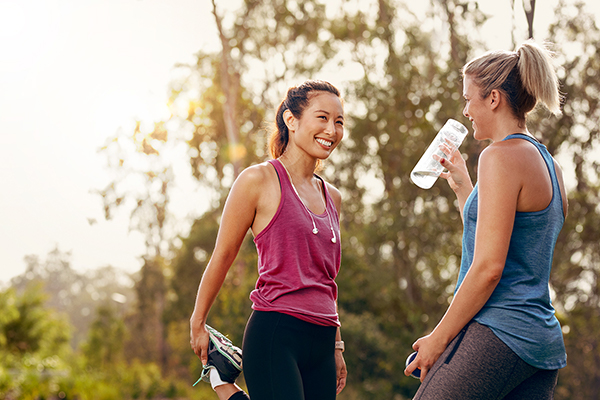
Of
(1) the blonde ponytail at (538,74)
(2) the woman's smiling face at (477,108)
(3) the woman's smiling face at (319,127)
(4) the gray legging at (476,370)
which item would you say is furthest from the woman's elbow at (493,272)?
(3) the woman's smiling face at (319,127)

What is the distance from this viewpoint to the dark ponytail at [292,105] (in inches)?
84.0

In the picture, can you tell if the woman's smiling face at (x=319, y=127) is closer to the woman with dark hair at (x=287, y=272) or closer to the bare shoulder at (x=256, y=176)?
the woman with dark hair at (x=287, y=272)

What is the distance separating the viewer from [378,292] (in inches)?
416

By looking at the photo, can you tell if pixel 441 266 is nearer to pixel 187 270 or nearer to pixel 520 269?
pixel 187 270

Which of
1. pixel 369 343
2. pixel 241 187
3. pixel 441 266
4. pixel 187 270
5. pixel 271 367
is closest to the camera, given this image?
pixel 271 367

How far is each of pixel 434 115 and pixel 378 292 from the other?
346cm

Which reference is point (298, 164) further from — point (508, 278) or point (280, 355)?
point (508, 278)

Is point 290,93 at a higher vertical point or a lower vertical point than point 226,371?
higher

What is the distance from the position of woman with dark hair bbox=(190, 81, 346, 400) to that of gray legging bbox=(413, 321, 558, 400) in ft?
1.63

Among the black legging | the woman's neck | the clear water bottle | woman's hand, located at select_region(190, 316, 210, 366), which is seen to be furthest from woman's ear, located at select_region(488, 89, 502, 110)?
woman's hand, located at select_region(190, 316, 210, 366)

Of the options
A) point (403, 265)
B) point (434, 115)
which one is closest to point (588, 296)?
point (403, 265)

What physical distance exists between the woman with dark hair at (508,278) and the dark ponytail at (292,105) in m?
0.72

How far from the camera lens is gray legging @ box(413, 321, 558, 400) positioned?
4.76 feet

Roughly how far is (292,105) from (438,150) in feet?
1.91
